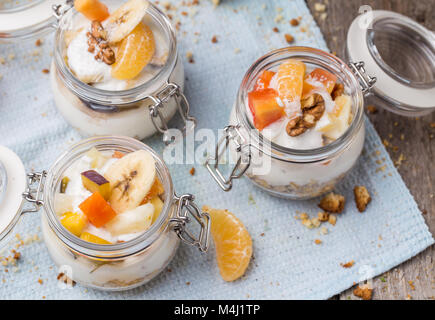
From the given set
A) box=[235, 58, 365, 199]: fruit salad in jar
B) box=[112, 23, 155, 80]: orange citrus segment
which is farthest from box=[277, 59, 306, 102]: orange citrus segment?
box=[112, 23, 155, 80]: orange citrus segment

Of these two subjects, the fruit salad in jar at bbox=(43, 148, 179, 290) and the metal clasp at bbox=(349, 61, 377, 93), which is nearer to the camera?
the fruit salad in jar at bbox=(43, 148, 179, 290)

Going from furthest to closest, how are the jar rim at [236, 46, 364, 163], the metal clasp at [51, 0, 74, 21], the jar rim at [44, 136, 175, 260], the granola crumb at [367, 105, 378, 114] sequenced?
the granola crumb at [367, 105, 378, 114] → the metal clasp at [51, 0, 74, 21] → the jar rim at [236, 46, 364, 163] → the jar rim at [44, 136, 175, 260]

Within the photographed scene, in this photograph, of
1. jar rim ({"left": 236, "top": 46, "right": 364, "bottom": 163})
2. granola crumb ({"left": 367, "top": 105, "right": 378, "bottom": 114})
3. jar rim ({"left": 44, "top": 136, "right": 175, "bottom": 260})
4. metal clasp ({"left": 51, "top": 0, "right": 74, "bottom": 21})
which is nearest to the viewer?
jar rim ({"left": 44, "top": 136, "right": 175, "bottom": 260})

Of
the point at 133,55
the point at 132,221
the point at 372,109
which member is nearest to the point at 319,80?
the point at 372,109

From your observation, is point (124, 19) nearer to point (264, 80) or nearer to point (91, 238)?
point (264, 80)

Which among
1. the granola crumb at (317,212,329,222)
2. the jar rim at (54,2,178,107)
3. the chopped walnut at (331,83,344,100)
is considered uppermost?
the jar rim at (54,2,178,107)

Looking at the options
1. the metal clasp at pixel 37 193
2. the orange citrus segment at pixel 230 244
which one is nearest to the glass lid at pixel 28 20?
the metal clasp at pixel 37 193

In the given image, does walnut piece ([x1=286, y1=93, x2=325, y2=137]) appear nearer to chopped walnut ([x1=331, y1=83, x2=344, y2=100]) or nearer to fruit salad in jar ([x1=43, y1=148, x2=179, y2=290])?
chopped walnut ([x1=331, y1=83, x2=344, y2=100])
